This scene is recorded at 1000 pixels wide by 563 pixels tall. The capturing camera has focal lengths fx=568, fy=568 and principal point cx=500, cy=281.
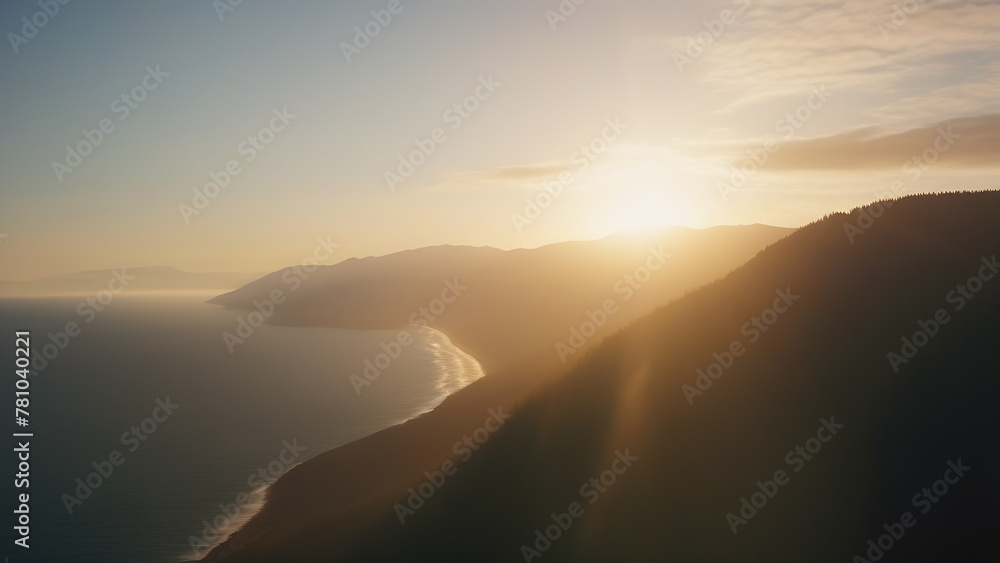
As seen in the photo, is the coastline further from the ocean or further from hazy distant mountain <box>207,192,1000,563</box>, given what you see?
hazy distant mountain <box>207,192,1000,563</box>

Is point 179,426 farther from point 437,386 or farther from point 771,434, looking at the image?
point 771,434

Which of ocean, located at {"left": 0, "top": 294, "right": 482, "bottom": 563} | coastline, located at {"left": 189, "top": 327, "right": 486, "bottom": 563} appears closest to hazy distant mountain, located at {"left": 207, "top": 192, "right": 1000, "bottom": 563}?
coastline, located at {"left": 189, "top": 327, "right": 486, "bottom": 563}

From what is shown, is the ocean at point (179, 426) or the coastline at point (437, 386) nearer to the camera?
the coastline at point (437, 386)

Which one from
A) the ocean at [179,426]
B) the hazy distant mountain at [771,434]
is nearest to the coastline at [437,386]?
the ocean at [179,426]

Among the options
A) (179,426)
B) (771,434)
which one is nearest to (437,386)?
(179,426)

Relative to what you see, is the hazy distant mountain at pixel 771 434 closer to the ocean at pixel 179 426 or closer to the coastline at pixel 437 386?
the coastline at pixel 437 386

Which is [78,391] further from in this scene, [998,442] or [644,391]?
[998,442]

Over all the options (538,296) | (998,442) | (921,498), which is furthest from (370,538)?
(538,296)
